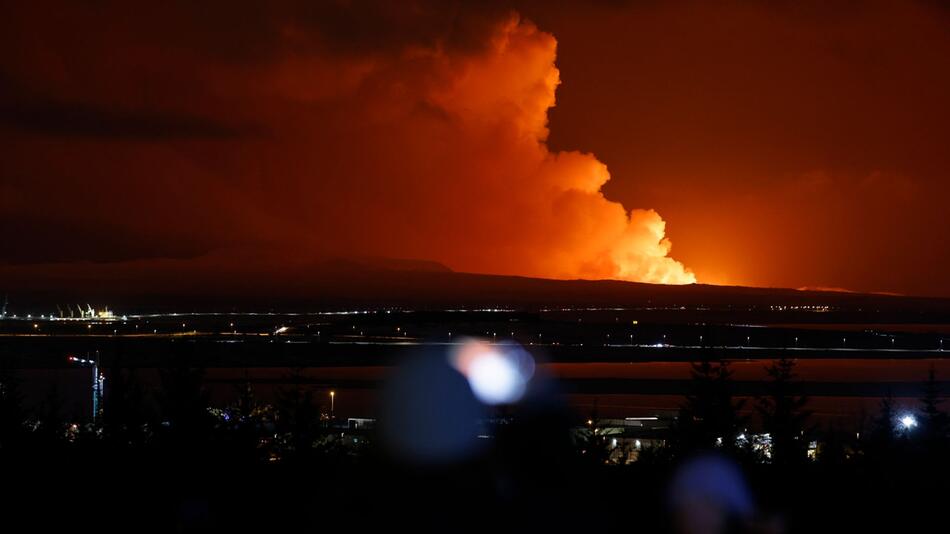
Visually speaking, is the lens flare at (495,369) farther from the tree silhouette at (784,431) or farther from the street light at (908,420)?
the tree silhouette at (784,431)

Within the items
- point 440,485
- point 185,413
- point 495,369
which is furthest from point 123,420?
point 495,369

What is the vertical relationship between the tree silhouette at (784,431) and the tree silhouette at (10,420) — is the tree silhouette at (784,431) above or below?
below

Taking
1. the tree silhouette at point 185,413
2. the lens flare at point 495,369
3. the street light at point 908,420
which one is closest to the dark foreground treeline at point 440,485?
the tree silhouette at point 185,413

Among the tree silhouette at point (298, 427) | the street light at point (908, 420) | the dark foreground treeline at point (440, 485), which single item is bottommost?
the street light at point (908, 420)

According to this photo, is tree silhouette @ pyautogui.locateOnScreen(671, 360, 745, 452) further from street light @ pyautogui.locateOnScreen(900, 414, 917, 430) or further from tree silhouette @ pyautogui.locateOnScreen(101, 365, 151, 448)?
street light @ pyautogui.locateOnScreen(900, 414, 917, 430)

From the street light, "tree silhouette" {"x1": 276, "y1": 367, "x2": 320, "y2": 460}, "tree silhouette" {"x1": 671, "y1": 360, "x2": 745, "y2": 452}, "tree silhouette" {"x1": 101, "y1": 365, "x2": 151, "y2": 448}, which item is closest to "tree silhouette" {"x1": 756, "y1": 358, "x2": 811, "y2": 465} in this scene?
"tree silhouette" {"x1": 671, "y1": 360, "x2": 745, "y2": 452}

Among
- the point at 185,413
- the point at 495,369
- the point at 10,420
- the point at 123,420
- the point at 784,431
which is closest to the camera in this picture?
the point at 185,413

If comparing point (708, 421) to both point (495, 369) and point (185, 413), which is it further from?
point (495, 369)

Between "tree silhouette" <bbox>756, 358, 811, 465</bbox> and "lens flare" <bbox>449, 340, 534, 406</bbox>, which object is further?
"lens flare" <bbox>449, 340, 534, 406</bbox>
